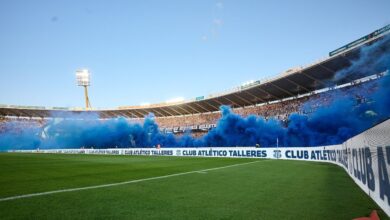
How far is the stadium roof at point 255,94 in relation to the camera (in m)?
33.8

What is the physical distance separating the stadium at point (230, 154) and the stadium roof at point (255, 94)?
9.6 inches

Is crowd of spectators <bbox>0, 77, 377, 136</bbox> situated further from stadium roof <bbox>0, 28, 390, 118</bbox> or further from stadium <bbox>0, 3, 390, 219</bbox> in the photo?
stadium roof <bbox>0, 28, 390, 118</bbox>

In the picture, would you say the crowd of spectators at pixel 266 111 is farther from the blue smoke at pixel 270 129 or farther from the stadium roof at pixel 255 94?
the stadium roof at pixel 255 94

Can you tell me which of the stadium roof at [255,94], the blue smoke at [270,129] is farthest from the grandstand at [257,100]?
the blue smoke at [270,129]

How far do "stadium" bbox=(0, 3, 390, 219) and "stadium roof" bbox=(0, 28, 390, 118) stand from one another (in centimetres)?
24

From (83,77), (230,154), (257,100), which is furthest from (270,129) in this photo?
(83,77)

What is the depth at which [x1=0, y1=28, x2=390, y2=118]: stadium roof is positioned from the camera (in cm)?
3384

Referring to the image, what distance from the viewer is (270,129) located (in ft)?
117

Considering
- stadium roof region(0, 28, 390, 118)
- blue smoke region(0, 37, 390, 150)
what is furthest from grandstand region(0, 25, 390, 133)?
blue smoke region(0, 37, 390, 150)

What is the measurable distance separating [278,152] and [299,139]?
748 centimetres

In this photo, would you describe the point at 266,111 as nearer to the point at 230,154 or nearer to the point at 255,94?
the point at 255,94

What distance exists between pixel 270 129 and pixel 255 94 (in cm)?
1417

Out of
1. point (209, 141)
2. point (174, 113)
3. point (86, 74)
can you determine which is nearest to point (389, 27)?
point (209, 141)

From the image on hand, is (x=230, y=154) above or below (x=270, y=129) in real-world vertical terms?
below
